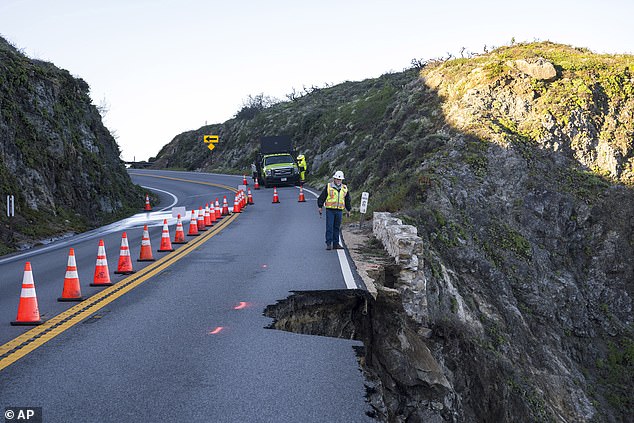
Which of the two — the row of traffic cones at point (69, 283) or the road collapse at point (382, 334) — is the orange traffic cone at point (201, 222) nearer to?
the row of traffic cones at point (69, 283)

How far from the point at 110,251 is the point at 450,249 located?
30.0ft

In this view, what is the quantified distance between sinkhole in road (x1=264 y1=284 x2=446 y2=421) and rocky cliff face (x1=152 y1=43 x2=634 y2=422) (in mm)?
127

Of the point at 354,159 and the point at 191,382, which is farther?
the point at 354,159

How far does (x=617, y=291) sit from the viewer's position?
78.9 feet

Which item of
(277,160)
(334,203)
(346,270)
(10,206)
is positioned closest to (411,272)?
(346,270)

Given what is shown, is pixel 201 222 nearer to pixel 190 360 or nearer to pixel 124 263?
pixel 124 263

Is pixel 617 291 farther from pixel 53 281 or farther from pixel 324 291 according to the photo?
pixel 53 281

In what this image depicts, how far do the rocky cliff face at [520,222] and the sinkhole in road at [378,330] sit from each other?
127mm

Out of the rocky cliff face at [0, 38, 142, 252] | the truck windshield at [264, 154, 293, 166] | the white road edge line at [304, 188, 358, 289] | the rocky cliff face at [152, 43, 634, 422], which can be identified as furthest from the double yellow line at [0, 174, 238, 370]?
the truck windshield at [264, 154, 293, 166]

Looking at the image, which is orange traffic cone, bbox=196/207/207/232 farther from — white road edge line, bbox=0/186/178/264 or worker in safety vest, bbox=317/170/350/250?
worker in safety vest, bbox=317/170/350/250

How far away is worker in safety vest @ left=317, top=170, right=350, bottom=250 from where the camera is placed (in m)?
16.3

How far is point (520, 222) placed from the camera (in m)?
24.9

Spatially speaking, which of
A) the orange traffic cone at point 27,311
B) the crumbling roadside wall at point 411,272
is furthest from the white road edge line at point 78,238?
the crumbling roadside wall at point 411,272

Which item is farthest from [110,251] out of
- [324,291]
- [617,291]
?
[617,291]
